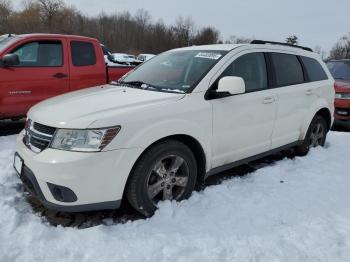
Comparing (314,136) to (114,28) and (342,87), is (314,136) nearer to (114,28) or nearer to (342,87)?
(342,87)

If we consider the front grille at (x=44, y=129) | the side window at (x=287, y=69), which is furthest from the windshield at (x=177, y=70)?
the front grille at (x=44, y=129)

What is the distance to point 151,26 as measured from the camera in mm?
69750

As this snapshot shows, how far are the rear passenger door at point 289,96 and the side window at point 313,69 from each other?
0.17m

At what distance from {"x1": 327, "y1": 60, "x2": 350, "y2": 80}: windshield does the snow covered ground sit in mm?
5277

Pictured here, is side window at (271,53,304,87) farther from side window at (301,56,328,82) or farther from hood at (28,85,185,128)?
hood at (28,85,185,128)

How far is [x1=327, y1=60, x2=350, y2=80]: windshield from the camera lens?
868 cm

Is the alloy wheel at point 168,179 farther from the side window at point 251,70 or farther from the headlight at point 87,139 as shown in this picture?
the side window at point 251,70

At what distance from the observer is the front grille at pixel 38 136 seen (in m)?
3.07

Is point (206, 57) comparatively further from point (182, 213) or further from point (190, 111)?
point (182, 213)

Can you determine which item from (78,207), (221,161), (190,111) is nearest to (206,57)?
(190,111)

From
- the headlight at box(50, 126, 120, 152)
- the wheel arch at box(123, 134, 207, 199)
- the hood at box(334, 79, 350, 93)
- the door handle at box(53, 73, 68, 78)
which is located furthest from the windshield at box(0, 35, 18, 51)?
the hood at box(334, 79, 350, 93)

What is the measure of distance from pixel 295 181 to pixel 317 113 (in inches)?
65.2

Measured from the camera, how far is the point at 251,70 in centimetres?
425

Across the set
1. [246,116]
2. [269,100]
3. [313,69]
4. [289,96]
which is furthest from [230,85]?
[313,69]
